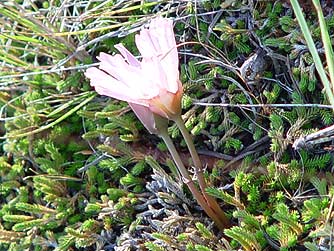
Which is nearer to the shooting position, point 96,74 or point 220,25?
point 96,74

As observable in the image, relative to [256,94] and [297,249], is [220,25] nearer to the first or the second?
[256,94]

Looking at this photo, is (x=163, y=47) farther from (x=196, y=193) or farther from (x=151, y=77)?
(x=196, y=193)

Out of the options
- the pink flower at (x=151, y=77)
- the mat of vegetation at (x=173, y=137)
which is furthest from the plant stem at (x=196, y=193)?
the pink flower at (x=151, y=77)

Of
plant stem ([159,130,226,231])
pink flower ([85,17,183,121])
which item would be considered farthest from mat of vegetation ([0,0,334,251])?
pink flower ([85,17,183,121])

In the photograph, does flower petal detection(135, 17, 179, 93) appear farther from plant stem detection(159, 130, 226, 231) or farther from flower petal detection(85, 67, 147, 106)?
plant stem detection(159, 130, 226, 231)

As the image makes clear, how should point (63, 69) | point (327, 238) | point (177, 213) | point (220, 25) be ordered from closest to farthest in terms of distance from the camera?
1. point (327, 238)
2. point (177, 213)
3. point (220, 25)
4. point (63, 69)

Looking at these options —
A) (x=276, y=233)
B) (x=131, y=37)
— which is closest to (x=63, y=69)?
(x=131, y=37)
